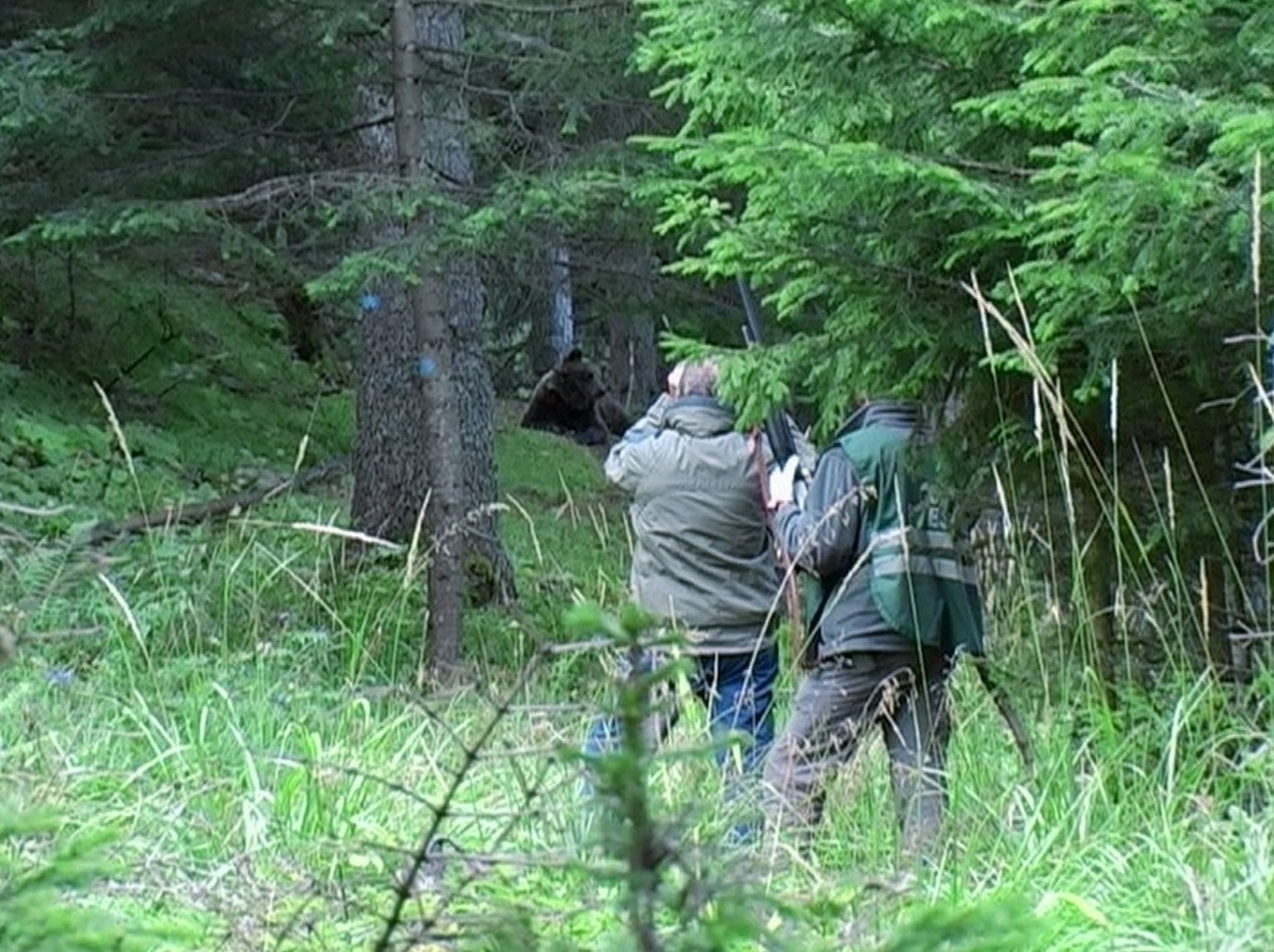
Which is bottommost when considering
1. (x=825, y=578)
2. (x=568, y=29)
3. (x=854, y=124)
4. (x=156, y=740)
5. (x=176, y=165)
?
(x=156, y=740)

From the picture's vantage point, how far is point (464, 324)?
9.66 metres

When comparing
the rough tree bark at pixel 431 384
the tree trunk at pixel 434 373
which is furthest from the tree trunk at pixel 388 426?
the tree trunk at pixel 434 373

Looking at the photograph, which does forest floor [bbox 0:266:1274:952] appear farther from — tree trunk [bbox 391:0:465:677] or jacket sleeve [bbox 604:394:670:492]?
jacket sleeve [bbox 604:394:670:492]

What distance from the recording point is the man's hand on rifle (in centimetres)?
511

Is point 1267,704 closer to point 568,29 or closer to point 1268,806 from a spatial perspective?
point 1268,806

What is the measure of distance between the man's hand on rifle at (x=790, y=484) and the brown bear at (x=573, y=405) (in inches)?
411

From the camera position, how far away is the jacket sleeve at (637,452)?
221 inches

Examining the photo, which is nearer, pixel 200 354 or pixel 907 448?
pixel 907 448

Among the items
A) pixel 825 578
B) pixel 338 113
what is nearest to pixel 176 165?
pixel 338 113

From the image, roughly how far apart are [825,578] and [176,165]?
15.2 ft

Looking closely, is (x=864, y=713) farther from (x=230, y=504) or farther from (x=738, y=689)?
(x=230, y=504)

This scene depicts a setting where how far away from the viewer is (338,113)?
8.87m

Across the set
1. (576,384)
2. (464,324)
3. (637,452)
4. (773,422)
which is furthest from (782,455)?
(576,384)

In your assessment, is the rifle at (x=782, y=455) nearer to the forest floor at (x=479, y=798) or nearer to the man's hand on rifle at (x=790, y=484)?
the man's hand on rifle at (x=790, y=484)
